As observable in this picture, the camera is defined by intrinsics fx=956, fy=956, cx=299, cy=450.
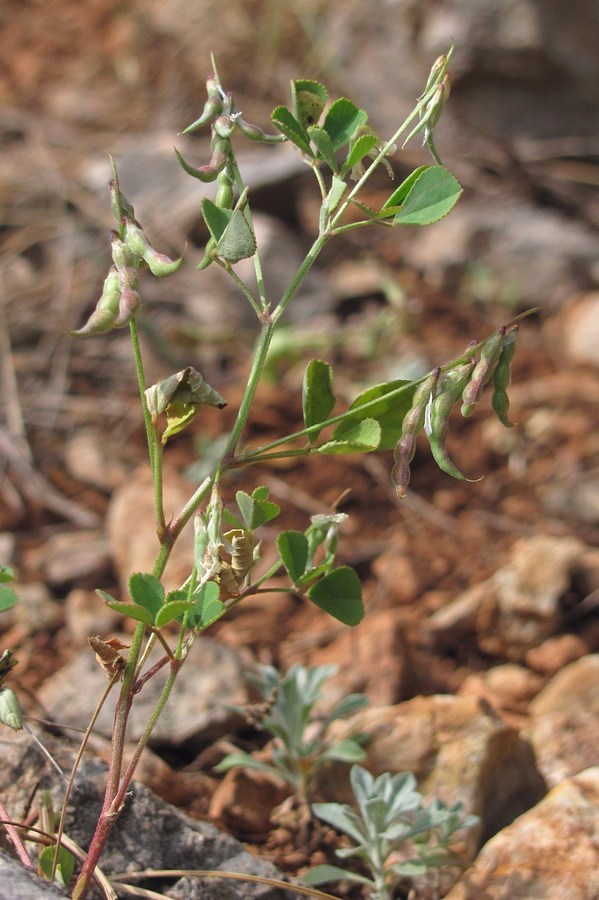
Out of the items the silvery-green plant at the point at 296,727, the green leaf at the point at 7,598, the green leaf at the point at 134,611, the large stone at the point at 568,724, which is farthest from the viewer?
the large stone at the point at 568,724

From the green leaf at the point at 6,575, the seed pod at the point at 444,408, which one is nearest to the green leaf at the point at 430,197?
the seed pod at the point at 444,408

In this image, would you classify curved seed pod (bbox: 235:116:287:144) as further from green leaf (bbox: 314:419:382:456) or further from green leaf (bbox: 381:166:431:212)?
green leaf (bbox: 314:419:382:456)

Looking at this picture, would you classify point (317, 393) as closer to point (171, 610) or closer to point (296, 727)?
point (171, 610)

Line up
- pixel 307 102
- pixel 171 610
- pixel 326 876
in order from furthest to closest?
pixel 326 876, pixel 307 102, pixel 171 610

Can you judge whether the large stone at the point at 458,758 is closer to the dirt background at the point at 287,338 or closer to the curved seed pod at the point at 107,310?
the dirt background at the point at 287,338

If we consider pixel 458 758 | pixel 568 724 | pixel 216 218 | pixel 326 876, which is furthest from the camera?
pixel 568 724

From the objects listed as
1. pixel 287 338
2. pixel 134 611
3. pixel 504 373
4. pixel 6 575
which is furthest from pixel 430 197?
pixel 287 338

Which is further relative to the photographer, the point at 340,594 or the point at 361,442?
the point at 340,594
